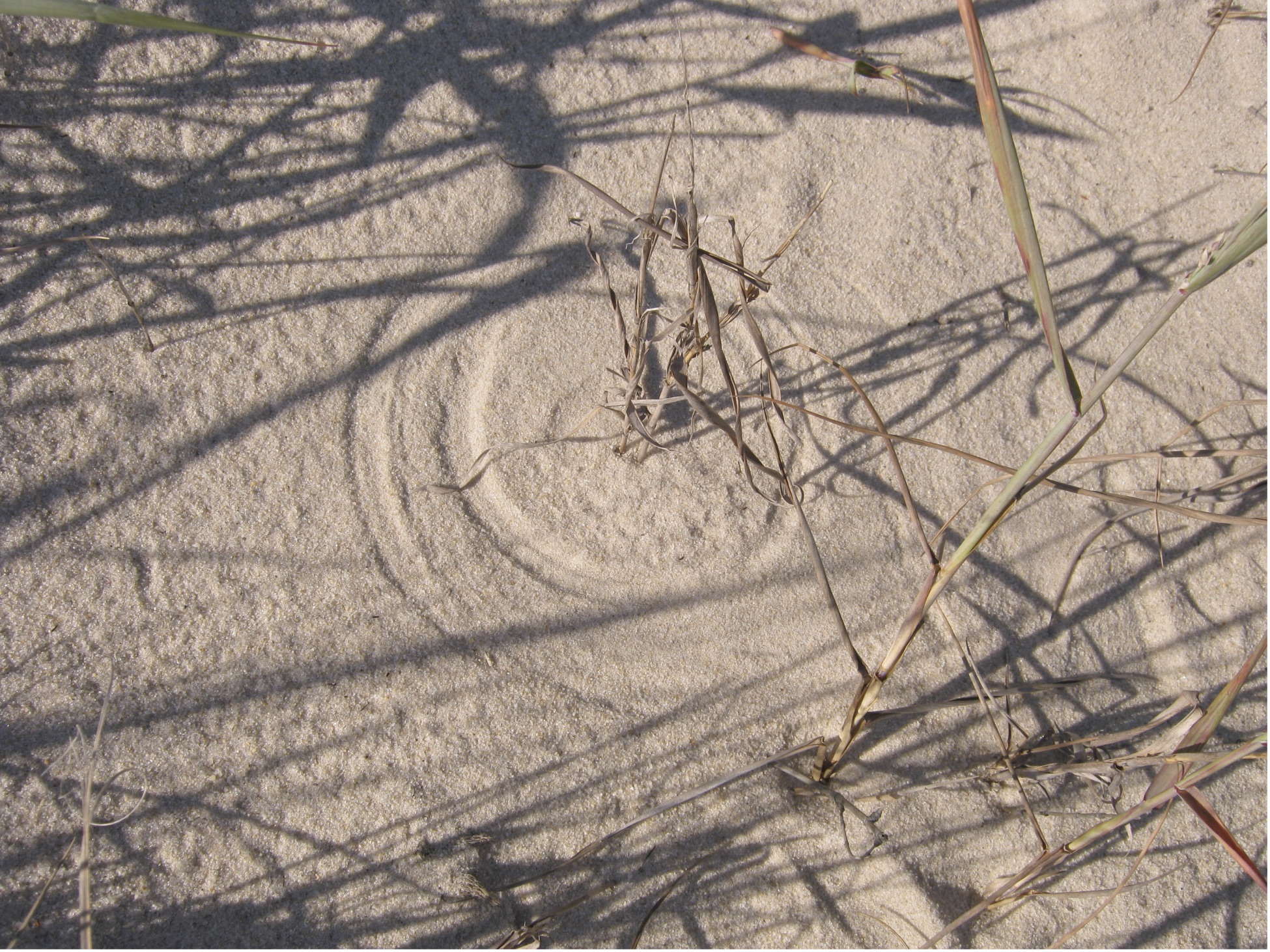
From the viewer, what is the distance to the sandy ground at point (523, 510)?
1311 mm

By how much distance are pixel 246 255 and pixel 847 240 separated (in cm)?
109

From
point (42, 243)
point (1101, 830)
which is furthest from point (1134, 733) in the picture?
point (42, 243)

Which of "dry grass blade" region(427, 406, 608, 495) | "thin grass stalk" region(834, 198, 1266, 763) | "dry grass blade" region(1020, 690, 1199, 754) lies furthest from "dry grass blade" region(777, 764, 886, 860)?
"dry grass blade" region(427, 406, 608, 495)

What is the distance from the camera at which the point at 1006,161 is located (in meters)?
0.65

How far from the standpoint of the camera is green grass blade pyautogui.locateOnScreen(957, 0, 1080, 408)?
642 mm

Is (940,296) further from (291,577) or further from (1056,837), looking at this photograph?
(291,577)

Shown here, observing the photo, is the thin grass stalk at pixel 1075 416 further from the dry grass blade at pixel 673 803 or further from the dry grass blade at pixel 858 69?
the dry grass blade at pixel 858 69

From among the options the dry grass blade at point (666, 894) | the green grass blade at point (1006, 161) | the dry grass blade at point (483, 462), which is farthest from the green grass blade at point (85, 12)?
the dry grass blade at point (666, 894)

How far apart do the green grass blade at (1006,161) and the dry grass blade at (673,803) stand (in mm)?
738

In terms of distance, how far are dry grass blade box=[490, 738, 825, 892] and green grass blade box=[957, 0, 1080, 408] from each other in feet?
2.42

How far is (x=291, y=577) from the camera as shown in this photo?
135 centimetres

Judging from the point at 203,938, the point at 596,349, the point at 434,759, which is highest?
the point at 596,349

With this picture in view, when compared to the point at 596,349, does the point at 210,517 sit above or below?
below

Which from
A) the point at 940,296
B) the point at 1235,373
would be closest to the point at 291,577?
the point at 940,296
